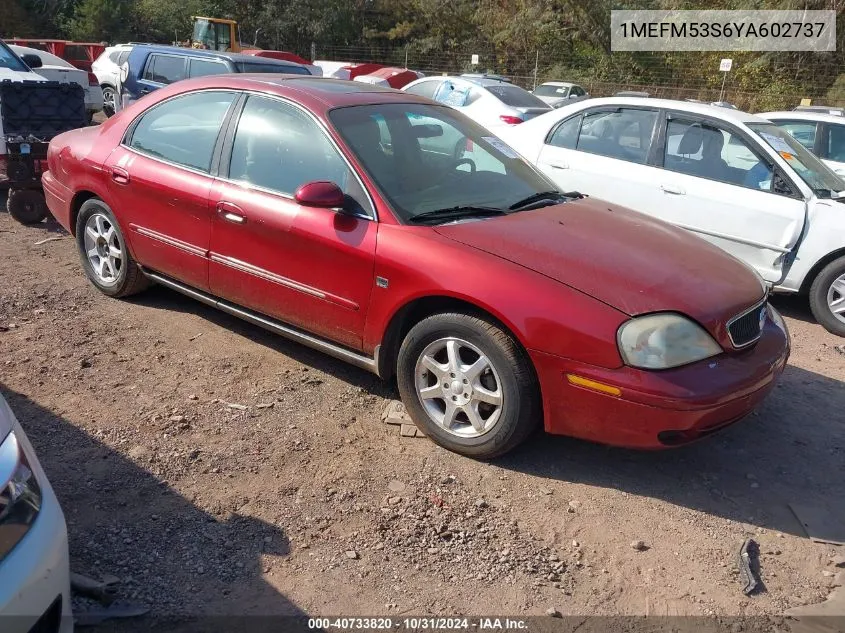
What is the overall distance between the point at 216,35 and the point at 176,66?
1378 centimetres

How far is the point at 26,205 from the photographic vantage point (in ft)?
24.1

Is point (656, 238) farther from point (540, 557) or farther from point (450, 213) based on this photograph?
point (540, 557)

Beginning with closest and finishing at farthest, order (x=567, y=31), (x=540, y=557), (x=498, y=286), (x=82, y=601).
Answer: (x=82, y=601)
(x=540, y=557)
(x=498, y=286)
(x=567, y=31)

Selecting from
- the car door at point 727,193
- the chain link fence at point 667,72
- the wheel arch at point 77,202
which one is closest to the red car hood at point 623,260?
the car door at point 727,193

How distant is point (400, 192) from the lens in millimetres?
3896

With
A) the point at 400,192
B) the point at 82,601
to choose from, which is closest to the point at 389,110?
the point at 400,192

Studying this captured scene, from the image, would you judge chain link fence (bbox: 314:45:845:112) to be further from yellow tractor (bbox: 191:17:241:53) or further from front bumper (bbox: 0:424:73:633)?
front bumper (bbox: 0:424:73:633)

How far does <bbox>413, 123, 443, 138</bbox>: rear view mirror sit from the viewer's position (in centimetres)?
435

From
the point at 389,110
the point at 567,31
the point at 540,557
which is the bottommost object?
the point at 540,557

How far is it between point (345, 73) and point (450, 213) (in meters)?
18.3

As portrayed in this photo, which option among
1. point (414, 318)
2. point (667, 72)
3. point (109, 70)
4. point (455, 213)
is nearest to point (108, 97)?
point (109, 70)

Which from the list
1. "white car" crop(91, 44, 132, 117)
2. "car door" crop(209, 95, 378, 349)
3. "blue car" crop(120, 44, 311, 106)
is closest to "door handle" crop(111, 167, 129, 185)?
"car door" crop(209, 95, 378, 349)

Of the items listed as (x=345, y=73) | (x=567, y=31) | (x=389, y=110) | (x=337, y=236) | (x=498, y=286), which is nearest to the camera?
(x=498, y=286)

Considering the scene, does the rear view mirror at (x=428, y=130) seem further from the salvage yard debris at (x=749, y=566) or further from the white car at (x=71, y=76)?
the white car at (x=71, y=76)
